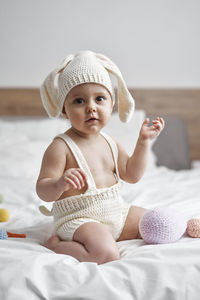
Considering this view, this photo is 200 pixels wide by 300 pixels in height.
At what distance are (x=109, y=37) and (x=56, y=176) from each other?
6.33ft

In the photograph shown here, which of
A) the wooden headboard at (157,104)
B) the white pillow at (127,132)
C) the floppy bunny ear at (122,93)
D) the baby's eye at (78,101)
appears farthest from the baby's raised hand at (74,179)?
the wooden headboard at (157,104)

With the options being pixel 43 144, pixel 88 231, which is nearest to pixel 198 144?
pixel 43 144

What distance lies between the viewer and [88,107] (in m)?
1.04

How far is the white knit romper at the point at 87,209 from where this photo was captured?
102cm

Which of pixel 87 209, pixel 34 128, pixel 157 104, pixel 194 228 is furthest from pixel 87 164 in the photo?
pixel 157 104

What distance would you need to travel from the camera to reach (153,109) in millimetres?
2764

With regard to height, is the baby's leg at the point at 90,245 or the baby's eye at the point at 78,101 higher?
the baby's eye at the point at 78,101

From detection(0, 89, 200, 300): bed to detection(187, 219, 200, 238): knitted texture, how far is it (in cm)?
2

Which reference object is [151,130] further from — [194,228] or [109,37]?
[109,37]

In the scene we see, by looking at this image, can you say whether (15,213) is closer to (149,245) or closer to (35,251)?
(35,251)

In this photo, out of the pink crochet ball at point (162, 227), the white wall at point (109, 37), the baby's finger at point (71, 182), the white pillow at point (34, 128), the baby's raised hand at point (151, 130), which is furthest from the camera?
the white wall at point (109, 37)

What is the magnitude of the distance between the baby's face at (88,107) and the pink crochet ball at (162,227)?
0.30 metres

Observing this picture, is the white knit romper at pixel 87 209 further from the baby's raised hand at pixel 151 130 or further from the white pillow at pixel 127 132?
the white pillow at pixel 127 132

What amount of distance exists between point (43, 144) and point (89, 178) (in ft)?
3.72
